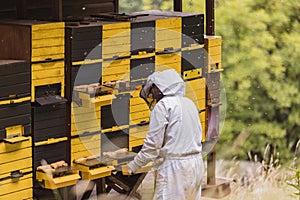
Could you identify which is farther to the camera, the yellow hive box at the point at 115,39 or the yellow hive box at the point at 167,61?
the yellow hive box at the point at 167,61

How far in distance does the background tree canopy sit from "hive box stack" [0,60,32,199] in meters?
9.10

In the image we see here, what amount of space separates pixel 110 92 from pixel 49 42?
0.90m

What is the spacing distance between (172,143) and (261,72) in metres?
9.95

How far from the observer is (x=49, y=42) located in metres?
8.12

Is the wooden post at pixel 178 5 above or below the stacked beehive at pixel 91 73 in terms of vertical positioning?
above

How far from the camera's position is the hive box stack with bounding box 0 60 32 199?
7.74 meters

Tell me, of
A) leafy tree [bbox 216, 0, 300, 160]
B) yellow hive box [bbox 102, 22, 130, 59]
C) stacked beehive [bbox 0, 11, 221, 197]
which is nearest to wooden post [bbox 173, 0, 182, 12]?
stacked beehive [bbox 0, 11, 221, 197]

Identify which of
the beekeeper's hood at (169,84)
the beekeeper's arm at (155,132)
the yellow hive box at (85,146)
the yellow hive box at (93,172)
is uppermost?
the beekeeper's hood at (169,84)

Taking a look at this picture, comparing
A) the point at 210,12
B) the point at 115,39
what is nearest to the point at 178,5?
the point at 210,12

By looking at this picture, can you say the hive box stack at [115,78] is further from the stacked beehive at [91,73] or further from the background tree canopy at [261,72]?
the background tree canopy at [261,72]

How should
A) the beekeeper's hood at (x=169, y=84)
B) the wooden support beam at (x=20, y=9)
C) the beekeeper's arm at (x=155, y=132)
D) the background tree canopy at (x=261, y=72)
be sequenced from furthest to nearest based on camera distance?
the background tree canopy at (x=261, y=72), the wooden support beam at (x=20, y=9), the beekeeper's hood at (x=169, y=84), the beekeeper's arm at (x=155, y=132)

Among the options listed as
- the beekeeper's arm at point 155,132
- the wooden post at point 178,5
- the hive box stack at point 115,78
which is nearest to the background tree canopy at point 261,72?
the wooden post at point 178,5

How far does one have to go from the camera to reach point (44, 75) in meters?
8.10

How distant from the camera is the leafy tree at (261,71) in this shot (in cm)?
1694
